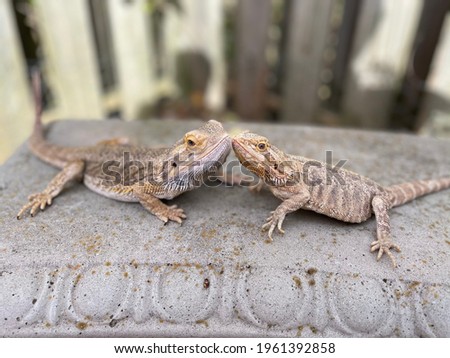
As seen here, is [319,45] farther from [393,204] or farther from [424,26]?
[393,204]

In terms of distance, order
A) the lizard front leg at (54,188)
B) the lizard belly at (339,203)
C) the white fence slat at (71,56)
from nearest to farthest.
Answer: the lizard belly at (339,203) → the lizard front leg at (54,188) → the white fence slat at (71,56)

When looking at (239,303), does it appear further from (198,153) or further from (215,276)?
(198,153)

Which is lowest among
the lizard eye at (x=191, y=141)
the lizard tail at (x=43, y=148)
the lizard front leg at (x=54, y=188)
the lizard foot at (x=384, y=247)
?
the lizard foot at (x=384, y=247)

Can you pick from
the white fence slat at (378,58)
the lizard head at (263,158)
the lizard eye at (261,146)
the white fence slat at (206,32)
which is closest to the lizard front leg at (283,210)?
the lizard head at (263,158)

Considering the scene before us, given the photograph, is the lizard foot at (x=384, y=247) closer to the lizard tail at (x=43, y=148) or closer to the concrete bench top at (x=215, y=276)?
the concrete bench top at (x=215, y=276)

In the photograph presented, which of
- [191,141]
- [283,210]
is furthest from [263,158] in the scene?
[191,141]

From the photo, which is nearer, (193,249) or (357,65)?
(193,249)
